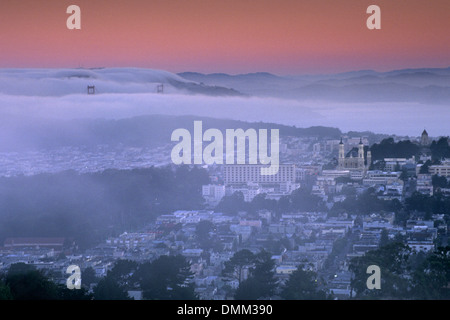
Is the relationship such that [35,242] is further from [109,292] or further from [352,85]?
[352,85]

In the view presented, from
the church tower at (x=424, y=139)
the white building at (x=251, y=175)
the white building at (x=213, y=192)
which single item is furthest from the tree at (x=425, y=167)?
the white building at (x=213, y=192)

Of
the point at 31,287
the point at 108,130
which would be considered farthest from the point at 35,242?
the point at 31,287

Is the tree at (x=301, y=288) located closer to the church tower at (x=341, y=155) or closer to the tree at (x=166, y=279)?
the tree at (x=166, y=279)

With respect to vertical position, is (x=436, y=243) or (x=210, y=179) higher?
(x=210, y=179)

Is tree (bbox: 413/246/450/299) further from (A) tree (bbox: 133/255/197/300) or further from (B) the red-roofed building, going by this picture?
(B) the red-roofed building
